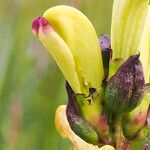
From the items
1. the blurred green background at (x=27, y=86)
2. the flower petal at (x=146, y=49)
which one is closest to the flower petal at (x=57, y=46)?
the flower petal at (x=146, y=49)

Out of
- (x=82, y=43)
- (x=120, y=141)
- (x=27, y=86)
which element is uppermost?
(x=82, y=43)

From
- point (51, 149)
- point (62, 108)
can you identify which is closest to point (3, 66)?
point (51, 149)

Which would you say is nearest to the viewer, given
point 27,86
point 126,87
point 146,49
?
point 126,87

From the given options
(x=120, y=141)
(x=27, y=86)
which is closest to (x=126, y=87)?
(x=120, y=141)

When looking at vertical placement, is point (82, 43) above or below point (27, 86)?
above

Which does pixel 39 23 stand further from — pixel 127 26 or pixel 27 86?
pixel 27 86

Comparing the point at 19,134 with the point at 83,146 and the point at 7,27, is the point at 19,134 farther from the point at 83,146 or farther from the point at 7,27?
the point at 83,146
